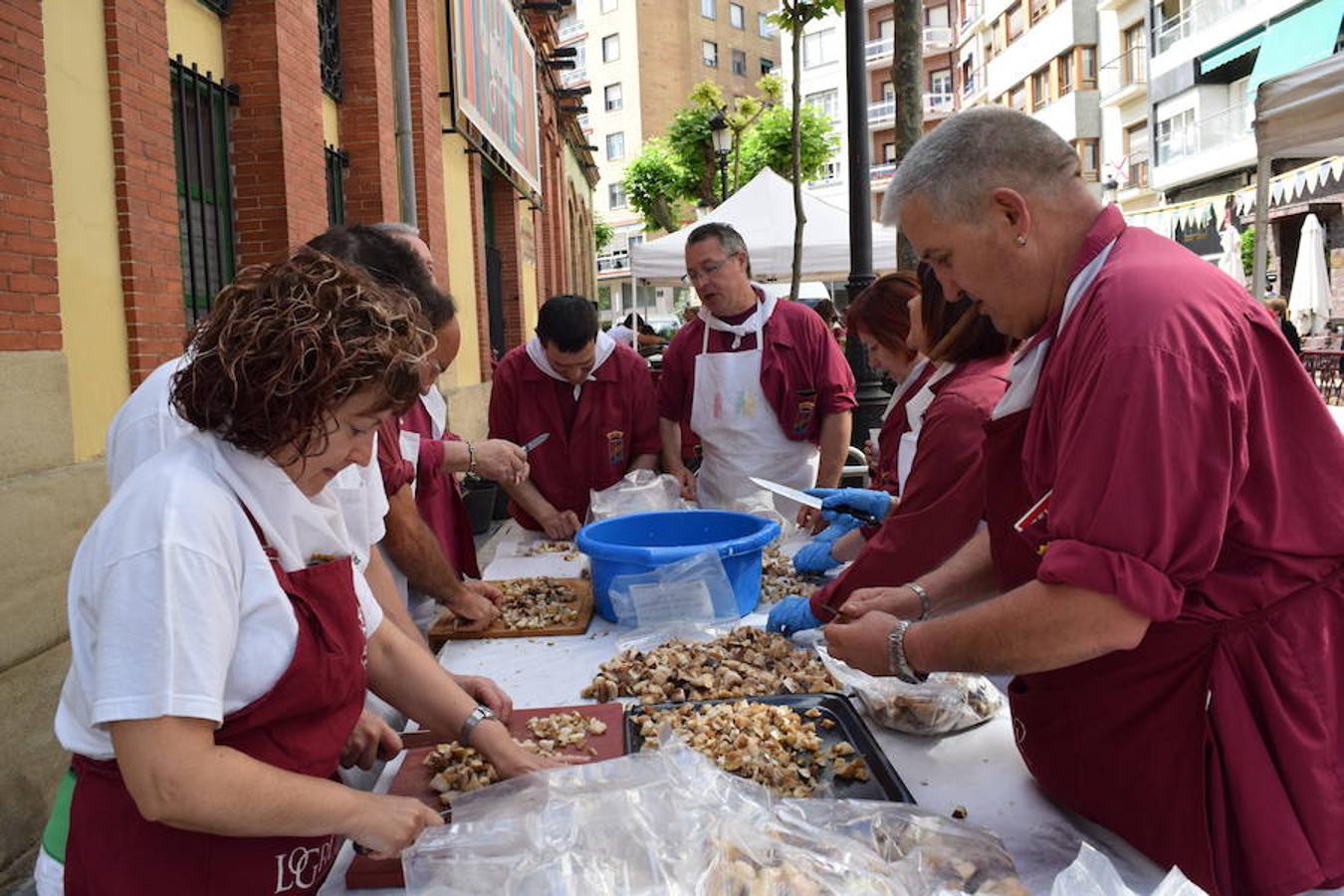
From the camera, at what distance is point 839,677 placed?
7.63 feet

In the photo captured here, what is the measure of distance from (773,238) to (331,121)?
195 inches

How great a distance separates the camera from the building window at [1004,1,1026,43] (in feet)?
138

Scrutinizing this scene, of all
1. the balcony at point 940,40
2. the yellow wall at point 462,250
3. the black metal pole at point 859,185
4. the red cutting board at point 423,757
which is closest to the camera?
the red cutting board at point 423,757

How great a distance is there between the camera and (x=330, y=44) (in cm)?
867

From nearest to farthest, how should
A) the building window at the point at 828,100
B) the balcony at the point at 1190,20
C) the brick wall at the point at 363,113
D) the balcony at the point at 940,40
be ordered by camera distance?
the brick wall at the point at 363,113, the balcony at the point at 1190,20, the balcony at the point at 940,40, the building window at the point at 828,100

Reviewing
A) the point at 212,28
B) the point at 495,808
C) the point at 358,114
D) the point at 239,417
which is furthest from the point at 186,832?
the point at 358,114

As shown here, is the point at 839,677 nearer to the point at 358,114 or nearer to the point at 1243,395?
the point at 1243,395

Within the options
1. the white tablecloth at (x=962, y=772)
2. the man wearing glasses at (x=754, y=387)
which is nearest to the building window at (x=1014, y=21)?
the man wearing glasses at (x=754, y=387)

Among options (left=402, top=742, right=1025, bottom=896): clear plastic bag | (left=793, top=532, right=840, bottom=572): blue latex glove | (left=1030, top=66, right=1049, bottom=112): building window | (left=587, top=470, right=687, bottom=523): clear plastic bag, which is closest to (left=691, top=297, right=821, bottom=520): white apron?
(left=587, top=470, right=687, bottom=523): clear plastic bag

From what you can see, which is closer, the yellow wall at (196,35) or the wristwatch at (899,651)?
the wristwatch at (899,651)

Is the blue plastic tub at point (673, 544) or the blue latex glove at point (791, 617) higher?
the blue plastic tub at point (673, 544)

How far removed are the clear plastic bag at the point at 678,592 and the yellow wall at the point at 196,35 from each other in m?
4.83

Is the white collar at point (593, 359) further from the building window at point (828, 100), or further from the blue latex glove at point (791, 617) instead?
the building window at point (828, 100)

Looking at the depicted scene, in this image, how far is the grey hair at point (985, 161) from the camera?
1.71 m
